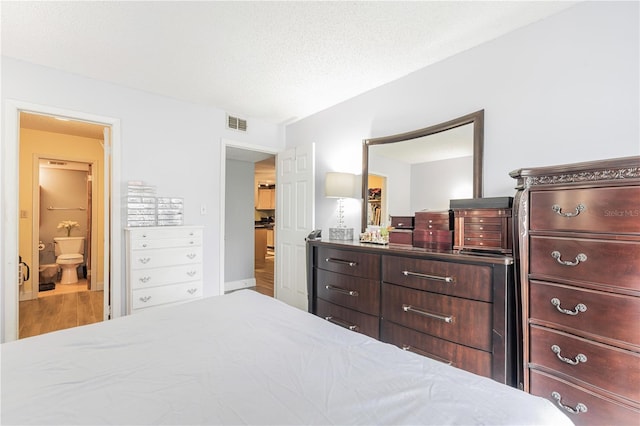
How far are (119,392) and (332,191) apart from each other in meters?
2.51

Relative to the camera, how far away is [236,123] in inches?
152

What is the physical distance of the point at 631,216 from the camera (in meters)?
1.17

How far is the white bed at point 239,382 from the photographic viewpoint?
703 mm

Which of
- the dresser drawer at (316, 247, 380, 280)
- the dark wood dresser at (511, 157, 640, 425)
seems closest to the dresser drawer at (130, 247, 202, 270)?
the dresser drawer at (316, 247, 380, 280)

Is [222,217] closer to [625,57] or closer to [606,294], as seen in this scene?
[606,294]

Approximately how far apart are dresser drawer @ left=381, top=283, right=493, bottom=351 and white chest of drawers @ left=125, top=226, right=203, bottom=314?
214cm

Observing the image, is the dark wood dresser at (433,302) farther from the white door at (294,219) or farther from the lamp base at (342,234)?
the white door at (294,219)

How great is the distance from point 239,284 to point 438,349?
151 inches

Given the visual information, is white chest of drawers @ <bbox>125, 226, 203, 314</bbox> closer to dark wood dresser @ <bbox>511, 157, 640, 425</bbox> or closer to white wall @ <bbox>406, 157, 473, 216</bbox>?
white wall @ <bbox>406, 157, 473, 216</bbox>

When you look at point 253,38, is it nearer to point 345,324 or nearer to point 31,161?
point 345,324

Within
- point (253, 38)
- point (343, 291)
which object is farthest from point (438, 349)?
point (253, 38)

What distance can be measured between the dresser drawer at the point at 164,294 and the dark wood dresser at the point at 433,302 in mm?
1615

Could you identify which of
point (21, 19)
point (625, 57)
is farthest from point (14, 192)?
point (625, 57)

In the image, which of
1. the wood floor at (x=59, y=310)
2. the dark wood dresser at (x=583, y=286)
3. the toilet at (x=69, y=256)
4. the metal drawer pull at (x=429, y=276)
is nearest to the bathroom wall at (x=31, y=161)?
the wood floor at (x=59, y=310)
